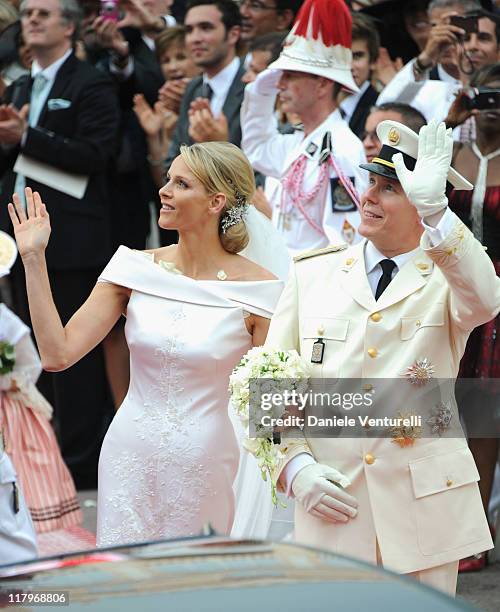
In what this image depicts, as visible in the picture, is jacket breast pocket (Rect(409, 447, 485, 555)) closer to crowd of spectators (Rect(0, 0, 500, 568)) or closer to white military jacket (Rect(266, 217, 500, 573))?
white military jacket (Rect(266, 217, 500, 573))

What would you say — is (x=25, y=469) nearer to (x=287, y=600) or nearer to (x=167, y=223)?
(x=167, y=223)

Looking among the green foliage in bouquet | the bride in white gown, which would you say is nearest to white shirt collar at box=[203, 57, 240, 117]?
the green foliage in bouquet

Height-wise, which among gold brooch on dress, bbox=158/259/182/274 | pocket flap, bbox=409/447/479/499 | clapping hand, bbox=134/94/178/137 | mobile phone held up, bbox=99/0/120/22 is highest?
pocket flap, bbox=409/447/479/499

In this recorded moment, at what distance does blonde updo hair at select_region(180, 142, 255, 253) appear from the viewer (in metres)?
5.60

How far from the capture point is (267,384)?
4.46 metres

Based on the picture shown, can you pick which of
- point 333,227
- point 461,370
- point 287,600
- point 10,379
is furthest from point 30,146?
point 287,600

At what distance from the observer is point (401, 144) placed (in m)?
4.68

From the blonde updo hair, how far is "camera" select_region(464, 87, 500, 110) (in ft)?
5.11

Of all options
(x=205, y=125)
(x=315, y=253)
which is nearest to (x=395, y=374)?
(x=315, y=253)

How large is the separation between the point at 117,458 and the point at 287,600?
9.40 ft

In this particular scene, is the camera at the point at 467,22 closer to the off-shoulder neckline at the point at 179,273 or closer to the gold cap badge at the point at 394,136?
the off-shoulder neckline at the point at 179,273

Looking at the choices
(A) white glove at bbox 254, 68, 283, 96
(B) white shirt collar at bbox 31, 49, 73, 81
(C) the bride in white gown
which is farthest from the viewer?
(B) white shirt collar at bbox 31, 49, 73, 81

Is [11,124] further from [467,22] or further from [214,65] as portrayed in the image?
[467,22]

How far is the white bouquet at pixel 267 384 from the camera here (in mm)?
4457
